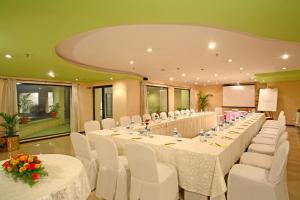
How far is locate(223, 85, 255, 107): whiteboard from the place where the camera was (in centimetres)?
1135

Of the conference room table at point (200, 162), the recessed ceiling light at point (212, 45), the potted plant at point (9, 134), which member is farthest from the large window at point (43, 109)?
the recessed ceiling light at point (212, 45)

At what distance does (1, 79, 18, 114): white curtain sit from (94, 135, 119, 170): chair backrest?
5.27 m

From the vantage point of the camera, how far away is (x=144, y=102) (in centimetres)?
851

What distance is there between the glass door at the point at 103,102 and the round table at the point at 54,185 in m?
6.65

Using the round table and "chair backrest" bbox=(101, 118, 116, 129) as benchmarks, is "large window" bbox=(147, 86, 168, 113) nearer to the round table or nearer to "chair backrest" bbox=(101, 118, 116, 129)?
"chair backrest" bbox=(101, 118, 116, 129)

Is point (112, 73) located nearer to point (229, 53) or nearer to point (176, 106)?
point (229, 53)

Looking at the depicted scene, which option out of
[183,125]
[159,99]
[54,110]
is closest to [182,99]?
[159,99]

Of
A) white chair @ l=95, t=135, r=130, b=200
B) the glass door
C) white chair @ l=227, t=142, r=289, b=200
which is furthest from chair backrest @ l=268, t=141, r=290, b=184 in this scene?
the glass door

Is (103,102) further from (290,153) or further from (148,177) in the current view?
(290,153)

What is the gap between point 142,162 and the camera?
2168 millimetres

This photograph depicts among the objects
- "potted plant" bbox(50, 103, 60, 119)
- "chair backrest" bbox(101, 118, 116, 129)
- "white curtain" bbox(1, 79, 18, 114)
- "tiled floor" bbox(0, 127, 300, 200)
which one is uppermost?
"white curtain" bbox(1, 79, 18, 114)

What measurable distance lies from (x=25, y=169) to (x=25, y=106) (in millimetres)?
6454

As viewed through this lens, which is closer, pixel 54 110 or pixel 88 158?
pixel 88 158

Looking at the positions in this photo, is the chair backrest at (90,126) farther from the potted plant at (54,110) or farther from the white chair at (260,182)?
the potted plant at (54,110)
